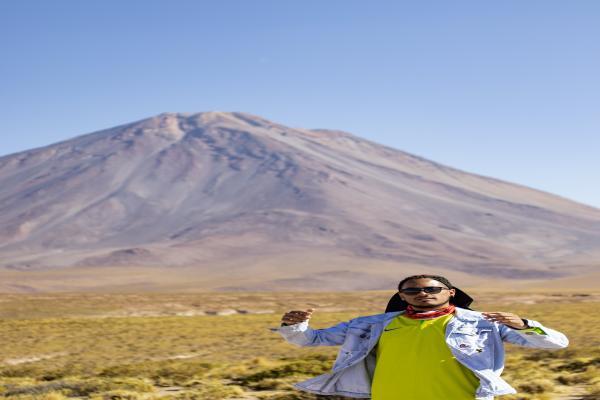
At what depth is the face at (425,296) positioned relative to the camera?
15.7 feet

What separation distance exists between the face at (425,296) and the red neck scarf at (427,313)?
36mm

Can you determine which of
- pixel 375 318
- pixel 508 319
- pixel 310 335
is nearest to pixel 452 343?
pixel 508 319

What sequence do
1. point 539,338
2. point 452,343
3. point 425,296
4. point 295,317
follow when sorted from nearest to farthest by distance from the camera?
point 539,338 < point 452,343 < point 425,296 < point 295,317

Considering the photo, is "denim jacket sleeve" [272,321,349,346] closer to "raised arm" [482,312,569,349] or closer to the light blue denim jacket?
the light blue denim jacket

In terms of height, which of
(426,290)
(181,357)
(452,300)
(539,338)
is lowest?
(181,357)

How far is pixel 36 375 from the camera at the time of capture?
20047mm

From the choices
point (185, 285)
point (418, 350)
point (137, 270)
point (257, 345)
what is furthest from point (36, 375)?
point (137, 270)

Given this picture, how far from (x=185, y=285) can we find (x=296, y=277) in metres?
22.8

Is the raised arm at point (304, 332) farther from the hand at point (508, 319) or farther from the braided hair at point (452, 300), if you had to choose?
the hand at point (508, 319)

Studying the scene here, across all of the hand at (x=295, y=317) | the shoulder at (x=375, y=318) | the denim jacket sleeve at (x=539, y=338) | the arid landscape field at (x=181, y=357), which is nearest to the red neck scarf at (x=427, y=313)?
the shoulder at (x=375, y=318)

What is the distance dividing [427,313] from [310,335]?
2.59 ft

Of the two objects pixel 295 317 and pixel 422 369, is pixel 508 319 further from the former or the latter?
pixel 295 317

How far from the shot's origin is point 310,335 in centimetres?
505

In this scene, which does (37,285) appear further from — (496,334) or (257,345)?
(496,334)
